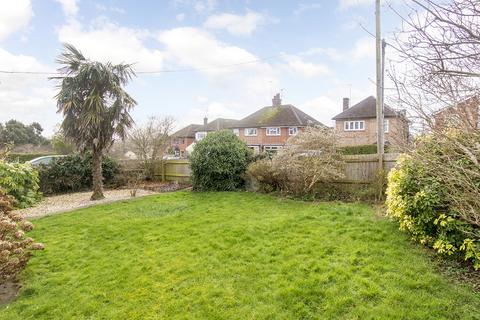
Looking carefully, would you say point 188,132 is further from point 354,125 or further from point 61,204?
point 61,204

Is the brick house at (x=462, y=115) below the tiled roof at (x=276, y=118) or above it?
below

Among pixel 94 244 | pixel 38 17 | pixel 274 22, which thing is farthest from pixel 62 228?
pixel 274 22

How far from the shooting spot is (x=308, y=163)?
930 cm

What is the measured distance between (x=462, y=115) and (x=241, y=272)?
3.54 metres

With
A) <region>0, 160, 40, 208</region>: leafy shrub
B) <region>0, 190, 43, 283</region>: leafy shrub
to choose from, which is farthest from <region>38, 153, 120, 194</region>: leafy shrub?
<region>0, 190, 43, 283</region>: leafy shrub

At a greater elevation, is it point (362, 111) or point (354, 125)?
point (362, 111)

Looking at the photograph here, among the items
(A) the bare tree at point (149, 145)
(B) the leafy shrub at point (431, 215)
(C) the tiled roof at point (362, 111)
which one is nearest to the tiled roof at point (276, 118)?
(C) the tiled roof at point (362, 111)

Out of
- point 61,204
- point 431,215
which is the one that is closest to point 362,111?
point 431,215

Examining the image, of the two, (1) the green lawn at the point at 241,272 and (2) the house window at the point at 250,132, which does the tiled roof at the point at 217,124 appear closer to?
(2) the house window at the point at 250,132

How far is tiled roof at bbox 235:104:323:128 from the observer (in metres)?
29.2

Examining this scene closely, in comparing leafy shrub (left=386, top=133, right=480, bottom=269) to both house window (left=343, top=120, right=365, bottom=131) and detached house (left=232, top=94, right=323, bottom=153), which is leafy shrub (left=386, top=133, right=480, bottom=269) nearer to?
house window (left=343, top=120, right=365, bottom=131)

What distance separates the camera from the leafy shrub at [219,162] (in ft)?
38.0

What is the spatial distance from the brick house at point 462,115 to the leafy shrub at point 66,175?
45.8 feet

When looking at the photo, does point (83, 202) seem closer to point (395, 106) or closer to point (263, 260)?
point (263, 260)
